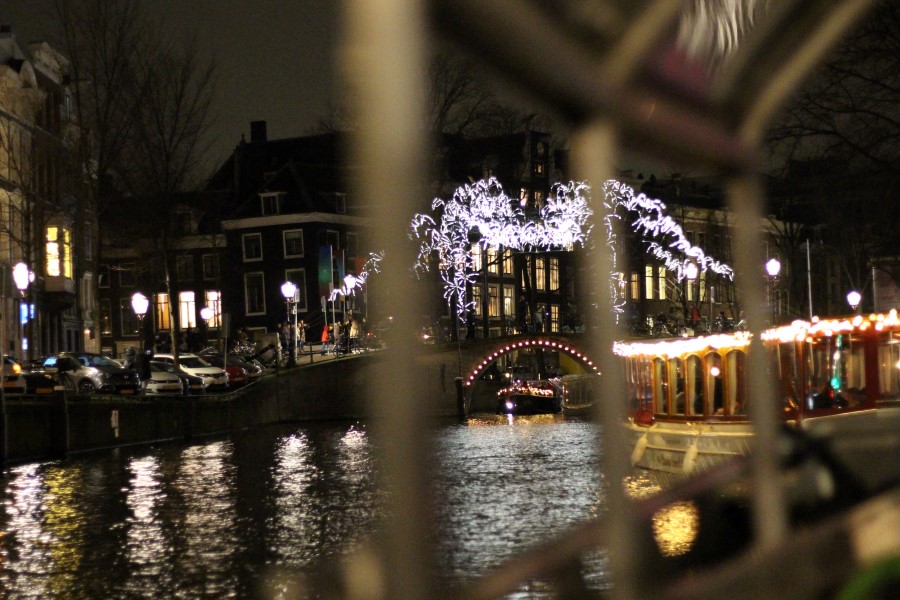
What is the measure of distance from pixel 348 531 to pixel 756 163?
12580 millimetres

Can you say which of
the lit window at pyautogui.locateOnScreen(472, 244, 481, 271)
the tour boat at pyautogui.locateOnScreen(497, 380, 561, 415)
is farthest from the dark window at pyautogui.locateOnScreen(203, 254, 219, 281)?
the tour boat at pyautogui.locateOnScreen(497, 380, 561, 415)

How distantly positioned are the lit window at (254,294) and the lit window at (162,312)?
4846 mm

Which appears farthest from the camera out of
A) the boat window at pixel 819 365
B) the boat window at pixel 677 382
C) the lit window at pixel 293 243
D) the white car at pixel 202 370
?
the lit window at pixel 293 243

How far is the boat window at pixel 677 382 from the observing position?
26.0 m

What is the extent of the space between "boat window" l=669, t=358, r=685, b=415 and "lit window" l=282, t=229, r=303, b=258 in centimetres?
4091

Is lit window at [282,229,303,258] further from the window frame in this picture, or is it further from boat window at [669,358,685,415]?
boat window at [669,358,685,415]

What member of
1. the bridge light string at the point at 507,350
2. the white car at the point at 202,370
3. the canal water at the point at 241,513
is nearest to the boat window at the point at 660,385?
the canal water at the point at 241,513

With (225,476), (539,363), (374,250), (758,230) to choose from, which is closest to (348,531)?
(225,476)

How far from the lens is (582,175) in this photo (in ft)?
10.8

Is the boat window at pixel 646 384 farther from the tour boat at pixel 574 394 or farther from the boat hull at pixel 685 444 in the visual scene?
the tour boat at pixel 574 394

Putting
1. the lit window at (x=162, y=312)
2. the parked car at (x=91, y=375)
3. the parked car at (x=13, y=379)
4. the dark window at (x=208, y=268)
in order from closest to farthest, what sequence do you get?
the parked car at (x=13, y=379), the parked car at (x=91, y=375), the dark window at (x=208, y=268), the lit window at (x=162, y=312)

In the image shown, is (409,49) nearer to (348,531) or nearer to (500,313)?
(348,531)

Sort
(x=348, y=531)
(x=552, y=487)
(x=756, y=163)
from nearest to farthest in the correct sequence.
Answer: (x=756, y=163) → (x=348, y=531) → (x=552, y=487)

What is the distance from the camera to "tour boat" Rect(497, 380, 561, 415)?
1917 inches
